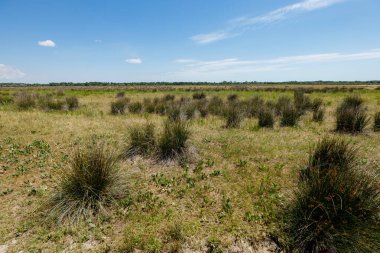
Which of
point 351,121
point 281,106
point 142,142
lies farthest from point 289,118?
point 142,142

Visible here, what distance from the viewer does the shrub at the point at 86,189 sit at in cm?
464

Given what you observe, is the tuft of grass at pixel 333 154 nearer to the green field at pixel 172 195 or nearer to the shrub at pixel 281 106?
the green field at pixel 172 195

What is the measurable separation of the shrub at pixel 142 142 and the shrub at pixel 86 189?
2012 millimetres

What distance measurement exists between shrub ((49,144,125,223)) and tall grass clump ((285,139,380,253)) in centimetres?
349

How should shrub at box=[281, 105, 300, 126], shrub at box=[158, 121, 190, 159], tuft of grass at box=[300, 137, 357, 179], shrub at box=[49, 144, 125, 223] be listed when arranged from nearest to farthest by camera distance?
shrub at box=[49, 144, 125, 223] → tuft of grass at box=[300, 137, 357, 179] → shrub at box=[158, 121, 190, 159] → shrub at box=[281, 105, 300, 126]

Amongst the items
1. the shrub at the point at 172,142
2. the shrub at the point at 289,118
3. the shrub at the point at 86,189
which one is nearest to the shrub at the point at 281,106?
the shrub at the point at 289,118

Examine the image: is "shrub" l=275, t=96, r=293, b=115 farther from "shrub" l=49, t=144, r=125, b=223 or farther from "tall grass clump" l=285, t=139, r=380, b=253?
"shrub" l=49, t=144, r=125, b=223

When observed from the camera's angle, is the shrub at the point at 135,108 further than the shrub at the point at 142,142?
Yes

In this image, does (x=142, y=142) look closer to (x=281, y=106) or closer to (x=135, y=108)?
(x=135, y=108)

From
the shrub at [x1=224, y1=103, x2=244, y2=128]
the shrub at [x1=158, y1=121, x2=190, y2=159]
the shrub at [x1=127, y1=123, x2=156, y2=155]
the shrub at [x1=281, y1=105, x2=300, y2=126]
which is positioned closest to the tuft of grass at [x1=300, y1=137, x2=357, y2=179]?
the shrub at [x1=158, y1=121, x2=190, y2=159]

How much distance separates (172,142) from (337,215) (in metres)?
4.24

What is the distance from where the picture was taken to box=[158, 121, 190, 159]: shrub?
22.6 ft

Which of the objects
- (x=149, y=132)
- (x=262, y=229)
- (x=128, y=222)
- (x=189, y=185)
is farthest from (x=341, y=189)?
(x=149, y=132)

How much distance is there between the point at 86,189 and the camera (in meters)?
4.83
